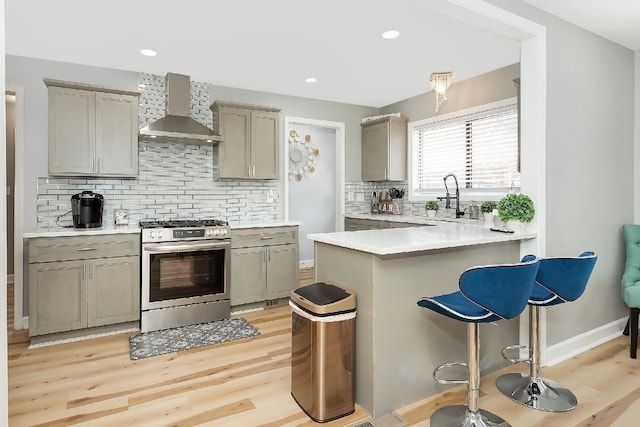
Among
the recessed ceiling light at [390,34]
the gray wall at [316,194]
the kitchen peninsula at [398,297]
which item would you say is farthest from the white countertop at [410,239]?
the gray wall at [316,194]

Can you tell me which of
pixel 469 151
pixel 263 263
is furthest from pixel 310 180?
pixel 469 151

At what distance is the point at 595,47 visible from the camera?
10.2ft

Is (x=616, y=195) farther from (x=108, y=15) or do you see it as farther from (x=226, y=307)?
(x=108, y=15)

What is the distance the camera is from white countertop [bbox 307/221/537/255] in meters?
2.04

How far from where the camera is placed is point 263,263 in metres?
4.22

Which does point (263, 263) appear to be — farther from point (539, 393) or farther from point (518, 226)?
point (539, 393)

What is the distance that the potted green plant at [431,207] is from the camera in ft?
15.8

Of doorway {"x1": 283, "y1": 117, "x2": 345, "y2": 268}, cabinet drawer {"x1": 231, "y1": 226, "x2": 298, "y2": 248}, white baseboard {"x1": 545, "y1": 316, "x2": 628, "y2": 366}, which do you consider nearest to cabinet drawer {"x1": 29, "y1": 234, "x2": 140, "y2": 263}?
cabinet drawer {"x1": 231, "y1": 226, "x2": 298, "y2": 248}

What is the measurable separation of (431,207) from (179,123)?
3165mm

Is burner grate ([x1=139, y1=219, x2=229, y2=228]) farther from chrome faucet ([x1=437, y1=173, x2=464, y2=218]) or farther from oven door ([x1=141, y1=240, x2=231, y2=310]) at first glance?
chrome faucet ([x1=437, y1=173, x2=464, y2=218])

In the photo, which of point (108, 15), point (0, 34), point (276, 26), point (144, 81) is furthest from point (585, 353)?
point (144, 81)

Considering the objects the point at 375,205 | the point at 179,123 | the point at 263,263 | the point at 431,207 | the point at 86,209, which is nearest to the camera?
the point at 86,209

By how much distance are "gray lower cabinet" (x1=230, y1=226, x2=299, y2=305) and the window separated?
→ 205cm

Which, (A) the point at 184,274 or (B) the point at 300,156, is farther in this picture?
(B) the point at 300,156
